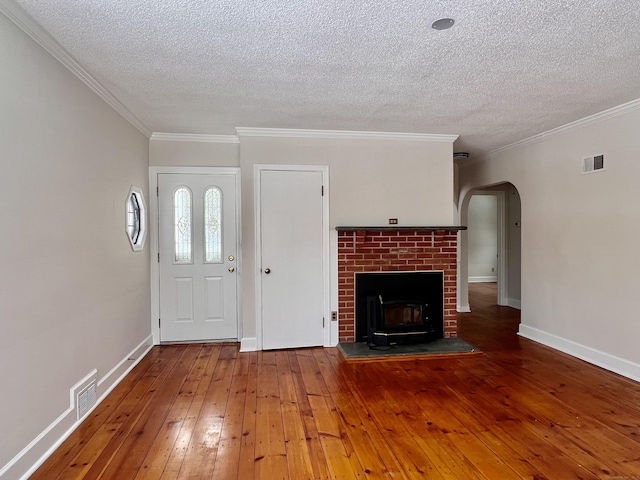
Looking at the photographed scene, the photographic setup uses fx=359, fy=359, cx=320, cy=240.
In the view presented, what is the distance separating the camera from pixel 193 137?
4.12 metres

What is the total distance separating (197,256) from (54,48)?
8.00ft

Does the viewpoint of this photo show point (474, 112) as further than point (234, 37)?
Yes

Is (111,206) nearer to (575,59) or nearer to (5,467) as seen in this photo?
(5,467)

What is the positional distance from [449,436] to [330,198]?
8.40 ft

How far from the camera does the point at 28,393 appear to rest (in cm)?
192

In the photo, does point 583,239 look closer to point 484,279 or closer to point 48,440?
point 48,440

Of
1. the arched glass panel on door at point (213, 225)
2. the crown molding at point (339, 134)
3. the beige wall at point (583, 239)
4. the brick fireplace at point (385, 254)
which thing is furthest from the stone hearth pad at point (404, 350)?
the crown molding at point (339, 134)

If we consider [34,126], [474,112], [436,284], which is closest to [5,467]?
[34,126]

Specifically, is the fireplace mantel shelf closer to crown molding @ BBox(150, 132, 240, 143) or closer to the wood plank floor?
the wood plank floor

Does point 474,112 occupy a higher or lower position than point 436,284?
higher

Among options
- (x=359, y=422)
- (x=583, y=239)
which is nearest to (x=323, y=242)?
(x=359, y=422)

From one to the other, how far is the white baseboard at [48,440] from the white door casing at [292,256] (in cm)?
152

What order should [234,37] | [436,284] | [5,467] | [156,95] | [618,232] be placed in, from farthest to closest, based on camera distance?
[436,284] → [618,232] → [156,95] → [234,37] → [5,467]

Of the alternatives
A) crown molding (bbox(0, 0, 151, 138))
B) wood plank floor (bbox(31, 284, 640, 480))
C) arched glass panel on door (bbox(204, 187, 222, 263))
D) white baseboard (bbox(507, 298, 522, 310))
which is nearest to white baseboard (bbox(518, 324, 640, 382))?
wood plank floor (bbox(31, 284, 640, 480))
